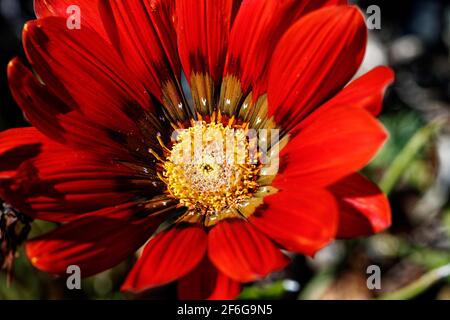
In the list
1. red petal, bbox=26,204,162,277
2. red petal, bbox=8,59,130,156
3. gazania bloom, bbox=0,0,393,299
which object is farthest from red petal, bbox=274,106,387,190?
red petal, bbox=8,59,130,156

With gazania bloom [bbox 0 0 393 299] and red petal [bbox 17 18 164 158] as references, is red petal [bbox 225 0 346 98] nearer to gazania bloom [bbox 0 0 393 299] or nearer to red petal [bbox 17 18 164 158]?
gazania bloom [bbox 0 0 393 299]

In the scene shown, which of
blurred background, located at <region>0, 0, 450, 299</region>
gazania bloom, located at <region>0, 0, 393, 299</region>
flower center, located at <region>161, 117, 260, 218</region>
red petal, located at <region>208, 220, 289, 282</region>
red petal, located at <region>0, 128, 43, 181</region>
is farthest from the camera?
blurred background, located at <region>0, 0, 450, 299</region>

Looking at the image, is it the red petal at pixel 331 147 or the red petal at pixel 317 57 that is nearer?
the red petal at pixel 331 147

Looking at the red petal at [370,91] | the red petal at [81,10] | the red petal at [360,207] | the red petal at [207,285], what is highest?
the red petal at [81,10]

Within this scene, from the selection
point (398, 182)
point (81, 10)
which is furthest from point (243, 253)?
point (398, 182)

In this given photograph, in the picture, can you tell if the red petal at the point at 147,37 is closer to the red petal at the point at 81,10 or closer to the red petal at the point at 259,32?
the red petal at the point at 81,10

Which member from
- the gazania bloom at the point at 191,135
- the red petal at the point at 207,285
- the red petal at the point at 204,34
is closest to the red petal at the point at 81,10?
the gazania bloom at the point at 191,135

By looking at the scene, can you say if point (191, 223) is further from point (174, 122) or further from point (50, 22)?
point (50, 22)
